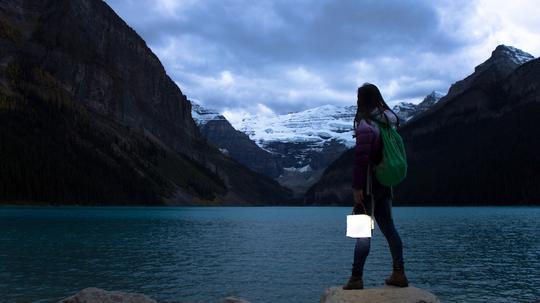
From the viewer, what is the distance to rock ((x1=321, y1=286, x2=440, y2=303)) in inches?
456

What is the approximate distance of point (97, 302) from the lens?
15.6 meters

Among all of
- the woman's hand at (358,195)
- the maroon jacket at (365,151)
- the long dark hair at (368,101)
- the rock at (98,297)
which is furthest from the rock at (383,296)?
the rock at (98,297)

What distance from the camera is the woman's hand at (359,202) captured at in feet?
37.2

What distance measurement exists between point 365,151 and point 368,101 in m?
1.53

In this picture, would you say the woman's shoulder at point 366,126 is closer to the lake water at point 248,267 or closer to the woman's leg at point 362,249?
the woman's leg at point 362,249

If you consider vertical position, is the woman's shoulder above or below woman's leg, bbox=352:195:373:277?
above

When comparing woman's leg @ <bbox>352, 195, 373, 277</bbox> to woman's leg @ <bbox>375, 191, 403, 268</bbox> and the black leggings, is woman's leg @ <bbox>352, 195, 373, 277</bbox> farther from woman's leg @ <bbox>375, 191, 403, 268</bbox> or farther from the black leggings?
woman's leg @ <bbox>375, 191, 403, 268</bbox>

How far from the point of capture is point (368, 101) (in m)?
12.3

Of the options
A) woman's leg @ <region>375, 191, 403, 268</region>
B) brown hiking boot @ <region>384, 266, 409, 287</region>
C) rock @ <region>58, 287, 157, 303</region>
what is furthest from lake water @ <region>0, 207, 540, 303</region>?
woman's leg @ <region>375, 191, 403, 268</region>

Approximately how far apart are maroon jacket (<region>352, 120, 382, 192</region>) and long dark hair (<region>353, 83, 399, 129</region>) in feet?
2.02

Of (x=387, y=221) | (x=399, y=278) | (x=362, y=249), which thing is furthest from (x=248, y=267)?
(x=387, y=221)

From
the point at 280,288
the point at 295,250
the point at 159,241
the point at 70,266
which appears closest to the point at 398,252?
the point at 280,288

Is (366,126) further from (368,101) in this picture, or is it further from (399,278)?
(399,278)

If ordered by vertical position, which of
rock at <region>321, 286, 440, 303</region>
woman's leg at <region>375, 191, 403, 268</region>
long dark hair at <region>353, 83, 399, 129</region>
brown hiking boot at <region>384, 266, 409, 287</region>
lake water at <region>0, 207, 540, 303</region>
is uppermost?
long dark hair at <region>353, 83, 399, 129</region>
